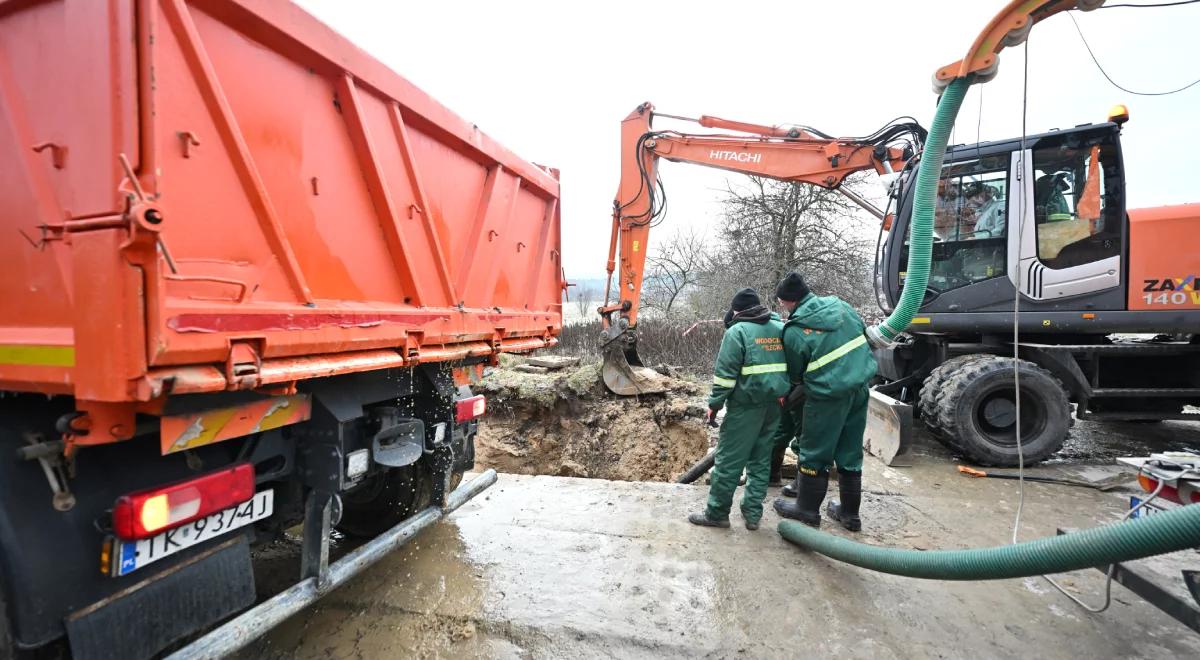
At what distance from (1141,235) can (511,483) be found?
621cm

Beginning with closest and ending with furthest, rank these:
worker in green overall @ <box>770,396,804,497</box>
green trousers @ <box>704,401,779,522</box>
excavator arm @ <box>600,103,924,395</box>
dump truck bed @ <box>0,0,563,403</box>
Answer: dump truck bed @ <box>0,0,563,403</box> → green trousers @ <box>704,401,779,522</box> → worker in green overall @ <box>770,396,804,497</box> → excavator arm @ <box>600,103,924,395</box>

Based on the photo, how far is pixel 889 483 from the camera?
15.4ft

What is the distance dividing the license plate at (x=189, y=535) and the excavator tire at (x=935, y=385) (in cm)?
565

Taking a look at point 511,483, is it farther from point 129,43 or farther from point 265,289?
point 129,43

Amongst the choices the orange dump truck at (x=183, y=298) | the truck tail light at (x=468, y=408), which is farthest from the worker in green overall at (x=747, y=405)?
the orange dump truck at (x=183, y=298)

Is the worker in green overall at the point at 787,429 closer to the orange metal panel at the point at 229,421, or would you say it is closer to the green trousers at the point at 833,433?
the green trousers at the point at 833,433

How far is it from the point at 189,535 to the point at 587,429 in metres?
6.05

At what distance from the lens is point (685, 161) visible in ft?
23.3

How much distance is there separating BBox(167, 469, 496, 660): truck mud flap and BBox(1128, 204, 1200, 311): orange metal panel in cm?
637

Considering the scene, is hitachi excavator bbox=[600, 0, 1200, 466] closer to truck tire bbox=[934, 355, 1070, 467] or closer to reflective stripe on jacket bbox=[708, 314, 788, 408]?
truck tire bbox=[934, 355, 1070, 467]

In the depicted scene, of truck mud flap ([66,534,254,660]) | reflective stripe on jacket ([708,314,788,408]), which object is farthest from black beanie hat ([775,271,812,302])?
truck mud flap ([66,534,254,660])

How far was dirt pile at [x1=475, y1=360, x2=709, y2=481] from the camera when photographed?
7242mm

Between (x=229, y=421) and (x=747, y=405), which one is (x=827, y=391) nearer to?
(x=747, y=405)

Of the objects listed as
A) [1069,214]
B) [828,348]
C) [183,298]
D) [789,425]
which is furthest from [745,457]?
[1069,214]
